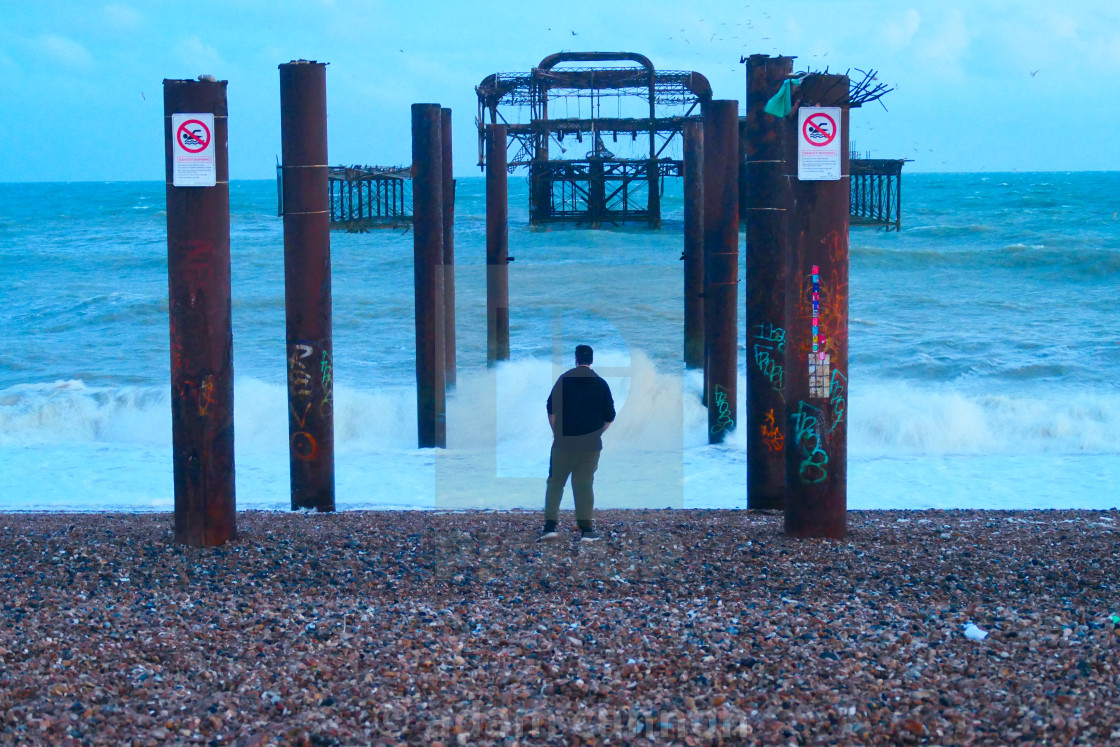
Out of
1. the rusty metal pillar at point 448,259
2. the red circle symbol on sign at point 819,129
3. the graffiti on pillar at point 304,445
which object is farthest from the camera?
the rusty metal pillar at point 448,259

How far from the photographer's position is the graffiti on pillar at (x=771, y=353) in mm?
7316

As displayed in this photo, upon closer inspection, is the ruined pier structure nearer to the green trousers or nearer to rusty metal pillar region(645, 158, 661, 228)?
the green trousers

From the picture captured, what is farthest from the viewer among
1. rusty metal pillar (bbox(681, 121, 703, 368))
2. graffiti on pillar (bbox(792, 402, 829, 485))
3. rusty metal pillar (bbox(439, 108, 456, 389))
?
rusty metal pillar (bbox(681, 121, 703, 368))

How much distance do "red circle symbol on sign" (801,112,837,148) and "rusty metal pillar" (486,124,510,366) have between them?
30.0ft

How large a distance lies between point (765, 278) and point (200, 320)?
363cm

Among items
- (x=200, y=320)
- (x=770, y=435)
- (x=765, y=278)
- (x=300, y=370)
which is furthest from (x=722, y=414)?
(x=200, y=320)

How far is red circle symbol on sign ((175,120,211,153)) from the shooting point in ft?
19.9

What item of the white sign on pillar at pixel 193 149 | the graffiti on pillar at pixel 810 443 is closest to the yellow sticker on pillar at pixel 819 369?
the graffiti on pillar at pixel 810 443

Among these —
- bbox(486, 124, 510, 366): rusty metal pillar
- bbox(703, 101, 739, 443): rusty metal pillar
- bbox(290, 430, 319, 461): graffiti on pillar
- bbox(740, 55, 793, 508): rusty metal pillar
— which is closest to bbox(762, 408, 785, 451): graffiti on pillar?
bbox(740, 55, 793, 508): rusty metal pillar

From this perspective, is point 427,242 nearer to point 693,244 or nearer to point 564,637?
point 693,244

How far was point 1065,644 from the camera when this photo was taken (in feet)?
14.1

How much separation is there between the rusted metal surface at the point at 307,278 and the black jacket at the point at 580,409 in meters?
1.85

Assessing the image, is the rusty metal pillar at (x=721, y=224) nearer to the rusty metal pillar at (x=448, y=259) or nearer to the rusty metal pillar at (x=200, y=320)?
the rusty metal pillar at (x=448, y=259)

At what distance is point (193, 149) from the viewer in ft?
19.9
